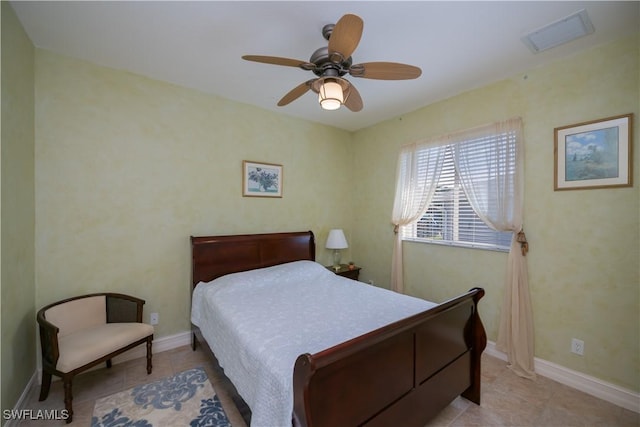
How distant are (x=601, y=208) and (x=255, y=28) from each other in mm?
2913

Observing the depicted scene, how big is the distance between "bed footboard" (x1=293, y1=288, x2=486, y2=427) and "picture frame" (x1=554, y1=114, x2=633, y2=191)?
4.18 ft

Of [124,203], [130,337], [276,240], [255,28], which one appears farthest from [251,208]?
[255,28]

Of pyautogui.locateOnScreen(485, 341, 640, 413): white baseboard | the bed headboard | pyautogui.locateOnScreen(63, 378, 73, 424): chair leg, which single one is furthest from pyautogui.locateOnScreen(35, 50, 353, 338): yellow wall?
pyautogui.locateOnScreen(485, 341, 640, 413): white baseboard

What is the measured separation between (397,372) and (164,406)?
1713mm

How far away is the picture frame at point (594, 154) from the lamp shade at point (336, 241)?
226 cm

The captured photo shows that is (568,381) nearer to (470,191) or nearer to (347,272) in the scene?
(470,191)

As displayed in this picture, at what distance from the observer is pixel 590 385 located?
83.4 inches

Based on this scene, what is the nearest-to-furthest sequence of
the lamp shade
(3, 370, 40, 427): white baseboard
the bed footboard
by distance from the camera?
the bed footboard, (3, 370, 40, 427): white baseboard, the lamp shade

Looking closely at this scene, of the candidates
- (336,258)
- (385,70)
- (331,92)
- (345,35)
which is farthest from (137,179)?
(336,258)

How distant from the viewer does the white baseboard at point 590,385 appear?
6.38 ft

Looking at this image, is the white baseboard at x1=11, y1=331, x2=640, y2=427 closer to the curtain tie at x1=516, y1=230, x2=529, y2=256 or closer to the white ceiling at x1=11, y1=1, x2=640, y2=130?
the curtain tie at x1=516, y1=230, x2=529, y2=256

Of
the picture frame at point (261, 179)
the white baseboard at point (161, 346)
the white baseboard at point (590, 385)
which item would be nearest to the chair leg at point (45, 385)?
the white baseboard at point (161, 346)

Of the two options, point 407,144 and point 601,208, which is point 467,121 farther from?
point 601,208

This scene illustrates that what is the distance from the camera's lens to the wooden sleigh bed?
1.15m
